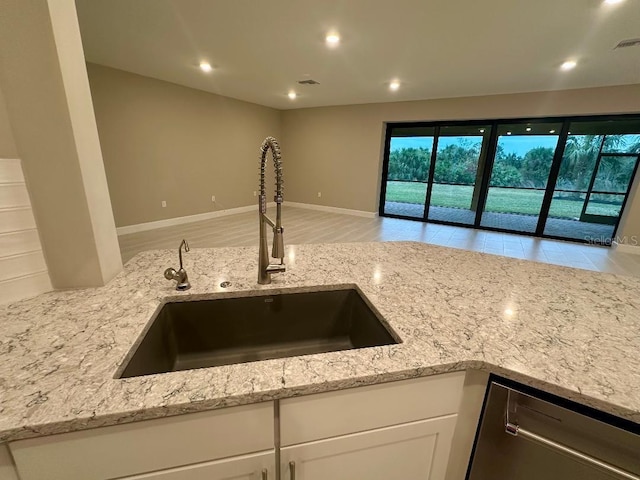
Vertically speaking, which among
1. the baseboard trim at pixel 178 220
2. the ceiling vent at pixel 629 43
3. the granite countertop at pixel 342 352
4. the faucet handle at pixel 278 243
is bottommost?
the baseboard trim at pixel 178 220

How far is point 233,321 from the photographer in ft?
3.36

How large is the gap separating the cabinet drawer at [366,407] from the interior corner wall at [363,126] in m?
5.93

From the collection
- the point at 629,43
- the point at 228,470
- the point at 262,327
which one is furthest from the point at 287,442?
the point at 629,43

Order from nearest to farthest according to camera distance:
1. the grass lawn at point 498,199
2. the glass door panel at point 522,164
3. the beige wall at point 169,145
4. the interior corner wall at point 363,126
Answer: the beige wall at point 169,145, the interior corner wall at point 363,126, the glass door panel at point 522,164, the grass lawn at point 498,199

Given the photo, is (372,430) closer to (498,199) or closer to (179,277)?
(179,277)

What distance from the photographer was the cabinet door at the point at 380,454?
673 mm

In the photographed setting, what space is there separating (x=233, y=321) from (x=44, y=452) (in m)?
0.56

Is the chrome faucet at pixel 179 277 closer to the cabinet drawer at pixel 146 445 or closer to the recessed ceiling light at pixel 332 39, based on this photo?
the cabinet drawer at pixel 146 445

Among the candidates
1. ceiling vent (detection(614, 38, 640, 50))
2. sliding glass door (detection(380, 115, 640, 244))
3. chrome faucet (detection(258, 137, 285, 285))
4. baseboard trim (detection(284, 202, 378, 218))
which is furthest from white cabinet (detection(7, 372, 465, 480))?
baseboard trim (detection(284, 202, 378, 218))

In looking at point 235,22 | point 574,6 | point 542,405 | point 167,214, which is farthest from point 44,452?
point 167,214

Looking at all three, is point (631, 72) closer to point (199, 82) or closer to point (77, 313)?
point (77, 313)

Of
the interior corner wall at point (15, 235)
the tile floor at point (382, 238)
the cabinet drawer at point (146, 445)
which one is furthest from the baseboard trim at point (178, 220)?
the cabinet drawer at point (146, 445)

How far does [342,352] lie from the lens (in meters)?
0.71

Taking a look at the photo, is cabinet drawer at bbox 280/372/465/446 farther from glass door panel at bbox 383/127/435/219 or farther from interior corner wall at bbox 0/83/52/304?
glass door panel at bbox 383/127/435/219
